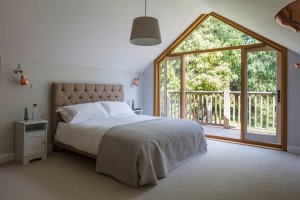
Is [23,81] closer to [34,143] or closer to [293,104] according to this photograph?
[34,143]

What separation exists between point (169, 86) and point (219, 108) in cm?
162

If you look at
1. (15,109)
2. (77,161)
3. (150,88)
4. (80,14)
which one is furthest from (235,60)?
(15,109)

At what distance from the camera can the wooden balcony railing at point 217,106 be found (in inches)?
197

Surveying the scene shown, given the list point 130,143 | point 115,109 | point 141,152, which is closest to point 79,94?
point 115,109

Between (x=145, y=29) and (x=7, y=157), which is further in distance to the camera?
(x=7, y=157)

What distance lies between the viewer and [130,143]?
2529mm

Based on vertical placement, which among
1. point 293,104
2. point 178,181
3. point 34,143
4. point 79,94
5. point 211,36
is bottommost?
point 178,181

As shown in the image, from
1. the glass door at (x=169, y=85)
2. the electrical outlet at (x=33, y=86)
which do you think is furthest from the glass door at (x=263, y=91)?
the electrical outlet at (x=33, y=86)

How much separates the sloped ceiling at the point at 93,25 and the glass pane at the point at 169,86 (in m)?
0.91

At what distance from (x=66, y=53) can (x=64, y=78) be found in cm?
50

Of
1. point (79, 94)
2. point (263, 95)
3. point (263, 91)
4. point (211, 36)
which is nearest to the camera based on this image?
point (79, 94)

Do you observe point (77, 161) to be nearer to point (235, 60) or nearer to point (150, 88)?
point (150, 88)

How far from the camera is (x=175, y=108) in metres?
6.07

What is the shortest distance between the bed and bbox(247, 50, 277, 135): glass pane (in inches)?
69.4
